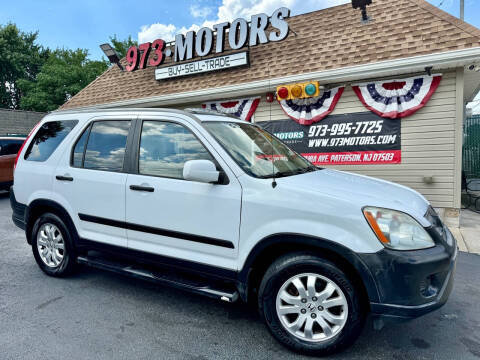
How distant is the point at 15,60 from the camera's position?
1171 inches

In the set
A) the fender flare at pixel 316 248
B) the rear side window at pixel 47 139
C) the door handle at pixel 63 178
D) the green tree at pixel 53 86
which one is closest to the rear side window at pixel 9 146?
the rear side window at pixel 47 139

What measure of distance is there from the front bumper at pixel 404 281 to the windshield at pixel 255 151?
3.46 ft

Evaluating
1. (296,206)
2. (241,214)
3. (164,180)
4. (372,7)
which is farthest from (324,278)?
(372,7)

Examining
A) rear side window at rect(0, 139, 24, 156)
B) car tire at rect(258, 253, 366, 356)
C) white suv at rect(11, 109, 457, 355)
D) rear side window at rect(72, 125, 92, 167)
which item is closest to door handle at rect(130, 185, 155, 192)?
white suv at rect(11, 109, 457, 355)

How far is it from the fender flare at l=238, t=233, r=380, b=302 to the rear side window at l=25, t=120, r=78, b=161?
2.58m

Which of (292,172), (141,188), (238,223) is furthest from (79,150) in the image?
(292,172)

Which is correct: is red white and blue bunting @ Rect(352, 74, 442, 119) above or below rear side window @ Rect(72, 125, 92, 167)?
above

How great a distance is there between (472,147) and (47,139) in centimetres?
1117

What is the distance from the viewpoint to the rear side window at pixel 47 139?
383cm

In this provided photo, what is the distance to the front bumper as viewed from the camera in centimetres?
216

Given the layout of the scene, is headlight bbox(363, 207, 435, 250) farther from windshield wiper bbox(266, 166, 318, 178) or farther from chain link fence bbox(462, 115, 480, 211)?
chain link fence bbox(462, 115, 480, 211)

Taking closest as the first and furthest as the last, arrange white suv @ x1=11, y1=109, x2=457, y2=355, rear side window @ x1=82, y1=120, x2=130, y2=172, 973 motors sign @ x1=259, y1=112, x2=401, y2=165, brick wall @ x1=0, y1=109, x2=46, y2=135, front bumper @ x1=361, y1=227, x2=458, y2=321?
front bumper @ x1=361, y1=227, x2=458, y2=321 < white suv @ x1=11, y1=109, x2=457, y2=355 < rear side window @ x1=82, y1=120, x2=130, y2=172 < 973 motors sign @ x1=259, y1=112, x2=401, y2=165 < brick wall @ x1=0, y1=109, x2=46, y2=135

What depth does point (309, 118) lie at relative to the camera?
311 inches

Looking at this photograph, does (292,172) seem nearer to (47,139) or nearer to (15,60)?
(47,139)
